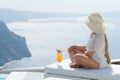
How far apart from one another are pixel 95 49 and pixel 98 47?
0.13 ft

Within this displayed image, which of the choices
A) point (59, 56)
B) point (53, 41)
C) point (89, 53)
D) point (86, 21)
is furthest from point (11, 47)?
point (89, 53)

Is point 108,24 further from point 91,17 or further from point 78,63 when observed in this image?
point 78,63

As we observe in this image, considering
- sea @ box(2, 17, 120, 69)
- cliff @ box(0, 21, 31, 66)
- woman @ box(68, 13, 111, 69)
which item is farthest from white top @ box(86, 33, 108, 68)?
cliff @ box(0, 21, 31, 66)

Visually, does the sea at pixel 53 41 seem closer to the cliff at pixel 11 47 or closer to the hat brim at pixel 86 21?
the hat brim at pixel 86 21

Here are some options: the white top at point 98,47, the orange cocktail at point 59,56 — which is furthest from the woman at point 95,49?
the orange cocktail at point 59,56

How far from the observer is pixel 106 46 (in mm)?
3877

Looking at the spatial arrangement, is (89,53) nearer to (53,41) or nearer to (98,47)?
(98,47)

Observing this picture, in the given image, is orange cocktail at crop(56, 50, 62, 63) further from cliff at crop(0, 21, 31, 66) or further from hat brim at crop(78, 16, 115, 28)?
cliff at crop(0, 21, 31, 66)

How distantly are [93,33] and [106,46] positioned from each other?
21 centimetres

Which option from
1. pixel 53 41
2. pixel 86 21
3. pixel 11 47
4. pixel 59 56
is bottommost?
pixel 53 41

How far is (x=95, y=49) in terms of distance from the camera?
3773 mm

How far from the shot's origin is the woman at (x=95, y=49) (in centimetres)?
377

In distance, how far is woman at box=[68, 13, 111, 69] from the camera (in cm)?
377

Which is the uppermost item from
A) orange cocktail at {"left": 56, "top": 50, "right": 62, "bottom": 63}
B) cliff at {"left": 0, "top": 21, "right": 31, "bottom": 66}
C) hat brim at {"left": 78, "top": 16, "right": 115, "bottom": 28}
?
hat brim at {"left": 78, "top": 16, "right": 115, "bottom": 28}
